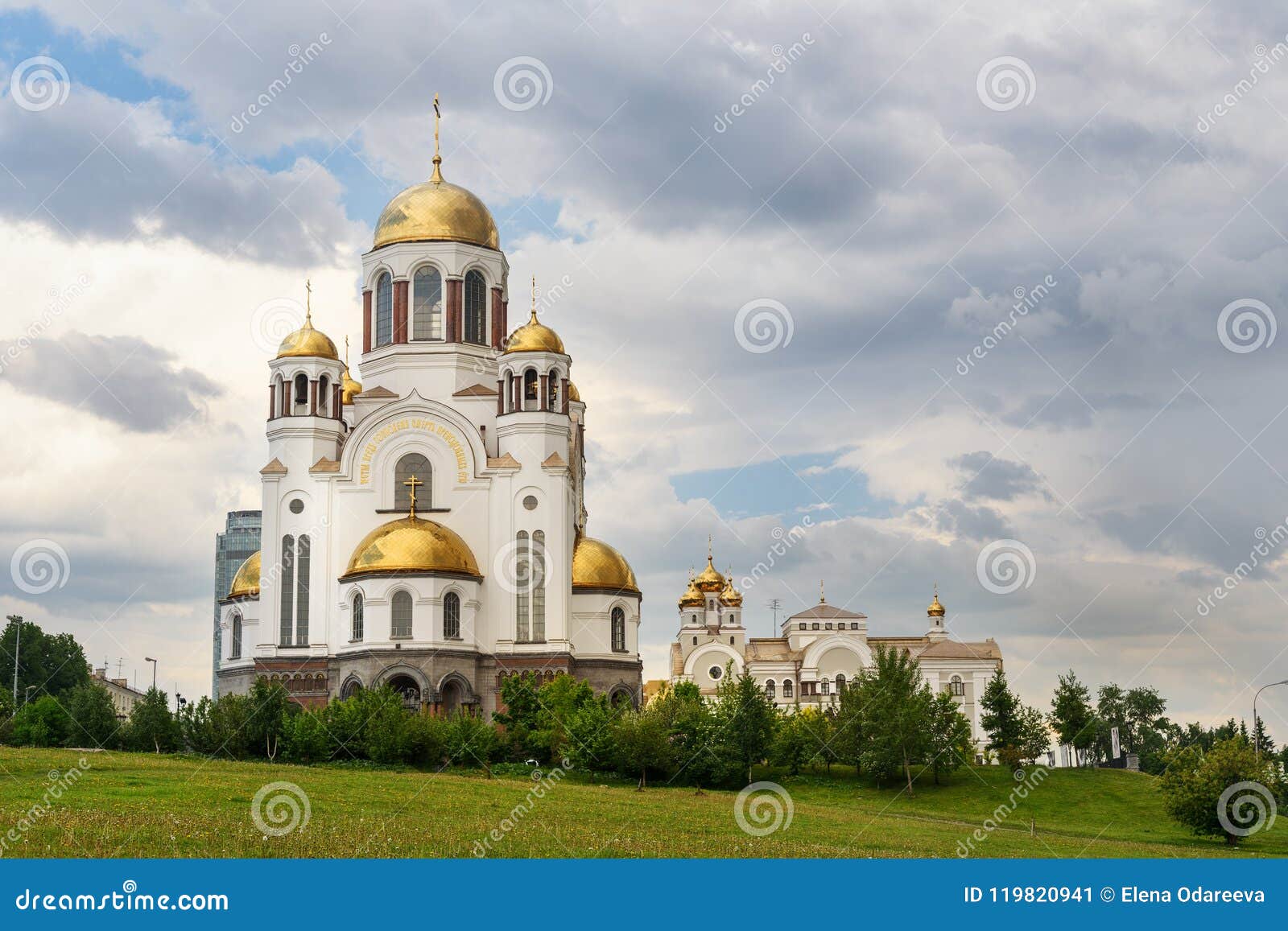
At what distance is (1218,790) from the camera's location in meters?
33.1

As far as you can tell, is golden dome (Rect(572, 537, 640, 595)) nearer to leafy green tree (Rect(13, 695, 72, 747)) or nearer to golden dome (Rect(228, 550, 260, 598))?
golden dome (Rect(228, 550, 260, 598))

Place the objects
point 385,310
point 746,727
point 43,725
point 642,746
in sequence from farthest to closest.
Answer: point 385,310, point 43,725, point 746,727, point 642,746

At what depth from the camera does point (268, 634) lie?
49.3 m

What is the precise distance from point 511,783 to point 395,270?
22.4 m

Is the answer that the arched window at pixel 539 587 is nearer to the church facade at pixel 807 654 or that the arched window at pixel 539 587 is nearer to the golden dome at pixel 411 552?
the golden dome at pixel 411 552

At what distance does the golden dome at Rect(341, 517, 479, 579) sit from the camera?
46.8 metres

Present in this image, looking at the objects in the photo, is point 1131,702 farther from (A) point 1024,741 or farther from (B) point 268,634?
(B) point 268,634

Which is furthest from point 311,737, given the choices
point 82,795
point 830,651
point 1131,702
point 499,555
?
point 1131,702

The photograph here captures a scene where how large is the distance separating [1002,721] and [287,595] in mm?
22429

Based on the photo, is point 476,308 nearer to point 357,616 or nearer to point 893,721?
point 357,616

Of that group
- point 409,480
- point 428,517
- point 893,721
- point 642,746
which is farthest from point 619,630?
point 642,746

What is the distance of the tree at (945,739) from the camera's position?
4519cm

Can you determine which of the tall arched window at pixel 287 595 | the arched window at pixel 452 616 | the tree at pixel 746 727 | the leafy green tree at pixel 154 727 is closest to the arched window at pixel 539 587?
the arched window at pixel 452 616

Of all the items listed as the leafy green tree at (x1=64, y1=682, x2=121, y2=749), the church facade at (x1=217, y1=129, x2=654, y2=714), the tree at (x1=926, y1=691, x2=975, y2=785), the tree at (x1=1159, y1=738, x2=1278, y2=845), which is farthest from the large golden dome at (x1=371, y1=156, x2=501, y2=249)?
the tree at (x1=1159, y1=738, x2=1278, y2=845)
